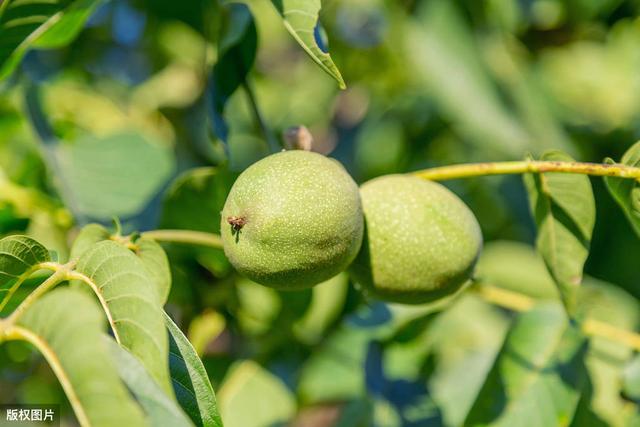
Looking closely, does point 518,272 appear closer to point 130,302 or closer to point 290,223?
point 290,223

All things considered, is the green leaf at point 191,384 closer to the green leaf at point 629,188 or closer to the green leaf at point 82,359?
the green leaf at point 82,359

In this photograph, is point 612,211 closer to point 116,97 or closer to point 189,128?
point 189,128

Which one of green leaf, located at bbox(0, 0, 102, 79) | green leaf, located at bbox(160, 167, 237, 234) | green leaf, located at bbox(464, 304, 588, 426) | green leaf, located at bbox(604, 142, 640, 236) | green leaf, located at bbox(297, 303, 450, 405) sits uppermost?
green leaf, located at bbox(0, 0, 102, 79)

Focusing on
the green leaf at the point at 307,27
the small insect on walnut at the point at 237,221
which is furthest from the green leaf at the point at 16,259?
the green leaf at the point at 307,27

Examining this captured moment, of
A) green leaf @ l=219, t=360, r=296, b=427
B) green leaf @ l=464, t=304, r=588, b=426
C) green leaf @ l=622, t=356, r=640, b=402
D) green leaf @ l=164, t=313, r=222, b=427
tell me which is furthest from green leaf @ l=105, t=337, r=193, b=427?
green leaf @ l=622, t=356, r=640, b=402

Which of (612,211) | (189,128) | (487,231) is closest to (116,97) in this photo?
(189,128)

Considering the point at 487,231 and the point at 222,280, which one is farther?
the point at 487,231

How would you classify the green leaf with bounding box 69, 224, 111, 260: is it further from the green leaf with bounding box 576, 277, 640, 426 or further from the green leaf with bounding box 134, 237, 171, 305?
the green leaf with bounding box 576, 277, 640, 426
